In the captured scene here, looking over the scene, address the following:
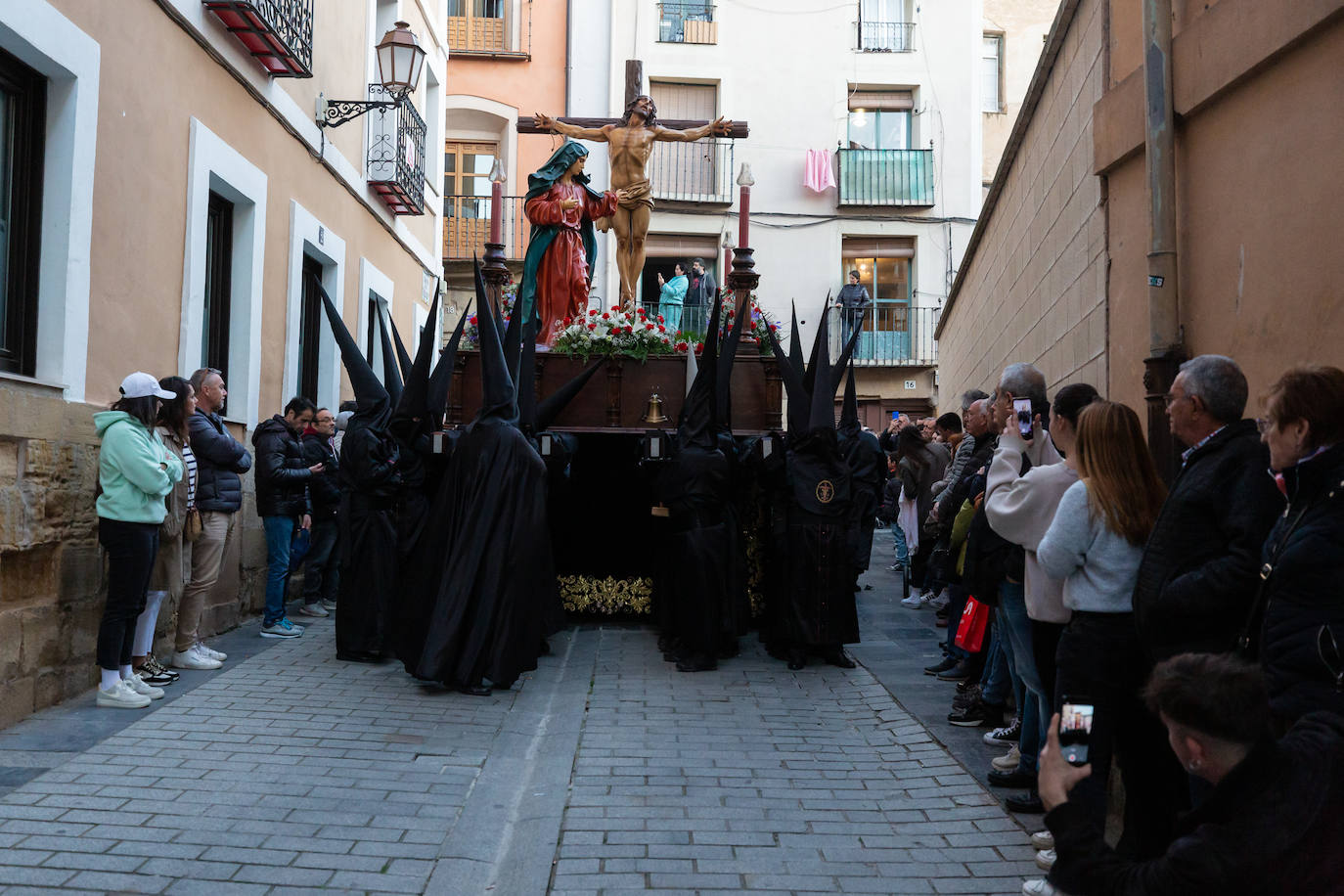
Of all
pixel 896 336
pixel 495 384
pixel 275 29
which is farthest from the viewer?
pixel 896 336

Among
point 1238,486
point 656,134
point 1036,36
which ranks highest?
point 1036,36

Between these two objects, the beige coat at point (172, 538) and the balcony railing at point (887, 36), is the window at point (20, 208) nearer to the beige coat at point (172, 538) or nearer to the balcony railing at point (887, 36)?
the beige coat at point (172, 538)

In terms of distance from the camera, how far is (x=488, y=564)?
716 cm

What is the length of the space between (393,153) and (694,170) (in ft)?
39.8

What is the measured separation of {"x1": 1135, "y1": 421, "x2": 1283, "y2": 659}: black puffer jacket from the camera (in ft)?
10.8

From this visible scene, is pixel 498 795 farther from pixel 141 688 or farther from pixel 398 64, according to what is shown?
pixel 398 64

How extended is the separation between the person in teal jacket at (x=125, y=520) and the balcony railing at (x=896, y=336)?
20425 millimetres

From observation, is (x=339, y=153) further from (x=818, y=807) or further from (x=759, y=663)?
(x=818, y=807)

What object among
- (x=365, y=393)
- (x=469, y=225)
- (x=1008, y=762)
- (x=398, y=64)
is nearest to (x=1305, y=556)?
(x=1008, y=762)

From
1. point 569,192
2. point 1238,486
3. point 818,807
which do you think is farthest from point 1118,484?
point 569,192

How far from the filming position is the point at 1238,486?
3.39 m

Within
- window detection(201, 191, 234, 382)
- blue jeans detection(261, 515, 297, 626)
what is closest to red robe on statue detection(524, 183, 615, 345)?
window detection(201, 191, 234, 382)

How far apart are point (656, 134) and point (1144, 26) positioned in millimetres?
6013

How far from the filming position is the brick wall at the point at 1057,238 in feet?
23.6
